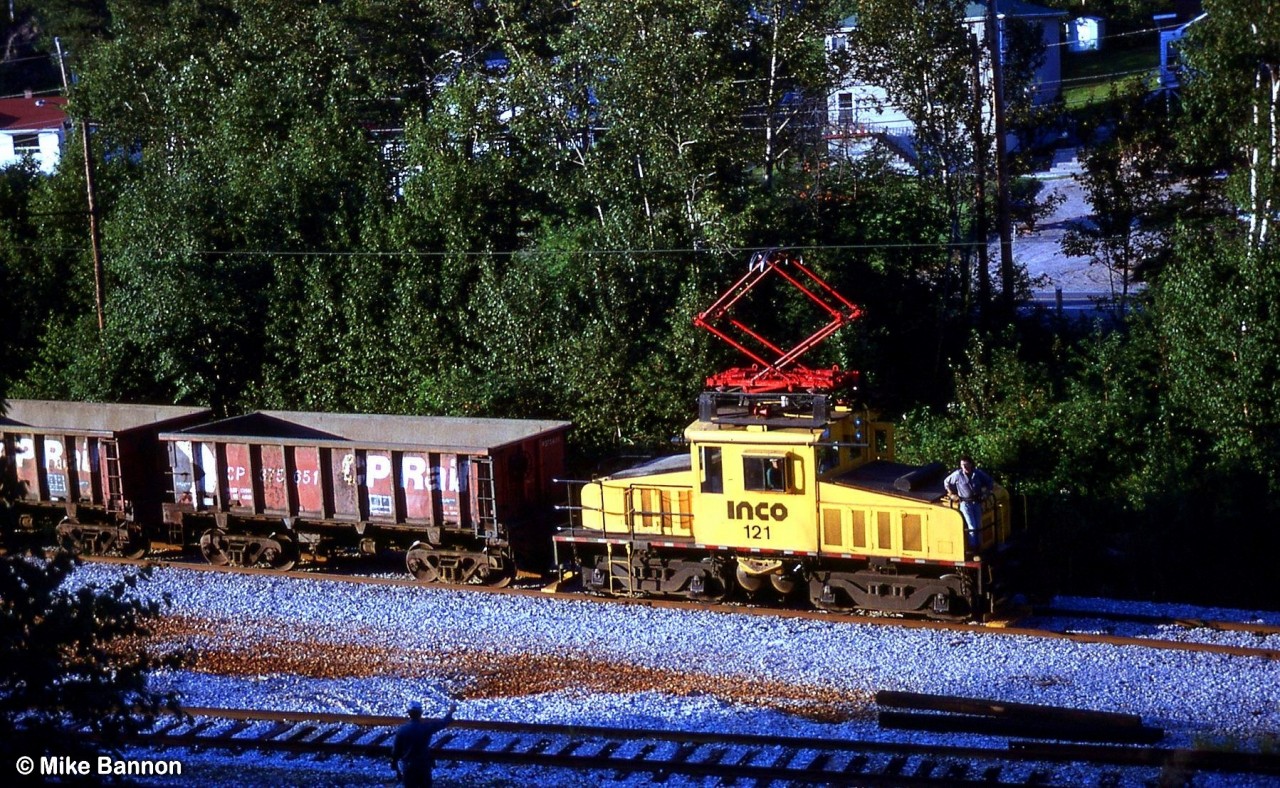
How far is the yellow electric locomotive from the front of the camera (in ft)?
51.4

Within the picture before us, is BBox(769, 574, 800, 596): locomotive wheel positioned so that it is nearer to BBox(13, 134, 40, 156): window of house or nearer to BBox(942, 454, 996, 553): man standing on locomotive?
BBox(942, 454, 996, 553): man standing on locomotive

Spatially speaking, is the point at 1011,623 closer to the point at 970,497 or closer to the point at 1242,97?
the point at 970,497

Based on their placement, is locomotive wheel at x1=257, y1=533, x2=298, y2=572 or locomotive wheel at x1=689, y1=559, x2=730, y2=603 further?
locomotive wheel at x1=257, y1=533, x2=298, y2=572

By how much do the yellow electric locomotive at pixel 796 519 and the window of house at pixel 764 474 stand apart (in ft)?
0.06

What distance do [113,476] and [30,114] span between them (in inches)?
1744

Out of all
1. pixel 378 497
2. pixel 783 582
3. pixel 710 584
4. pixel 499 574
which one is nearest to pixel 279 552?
pixel 378 497

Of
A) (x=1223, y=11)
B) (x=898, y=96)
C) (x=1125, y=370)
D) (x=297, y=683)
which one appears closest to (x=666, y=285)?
(x=898, y=96)

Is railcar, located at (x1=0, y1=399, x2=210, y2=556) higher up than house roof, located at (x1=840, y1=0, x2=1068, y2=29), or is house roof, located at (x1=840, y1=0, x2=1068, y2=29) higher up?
house roof, located at (x1=840, y1=0, x2=1068, y2=29)

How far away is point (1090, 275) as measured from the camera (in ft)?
104

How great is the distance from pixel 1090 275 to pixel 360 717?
24135mm

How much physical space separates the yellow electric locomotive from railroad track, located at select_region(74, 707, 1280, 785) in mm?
4096

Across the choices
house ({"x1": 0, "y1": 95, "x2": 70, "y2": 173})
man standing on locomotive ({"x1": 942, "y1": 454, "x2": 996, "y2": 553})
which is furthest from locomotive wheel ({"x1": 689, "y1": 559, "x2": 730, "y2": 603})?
house ({"x1": 0, "y1": 95, "x2": 70, "y2": 173})

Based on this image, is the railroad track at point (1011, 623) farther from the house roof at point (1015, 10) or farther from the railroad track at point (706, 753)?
the house roof at point (1015, 10)

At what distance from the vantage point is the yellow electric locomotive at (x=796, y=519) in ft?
51.4
